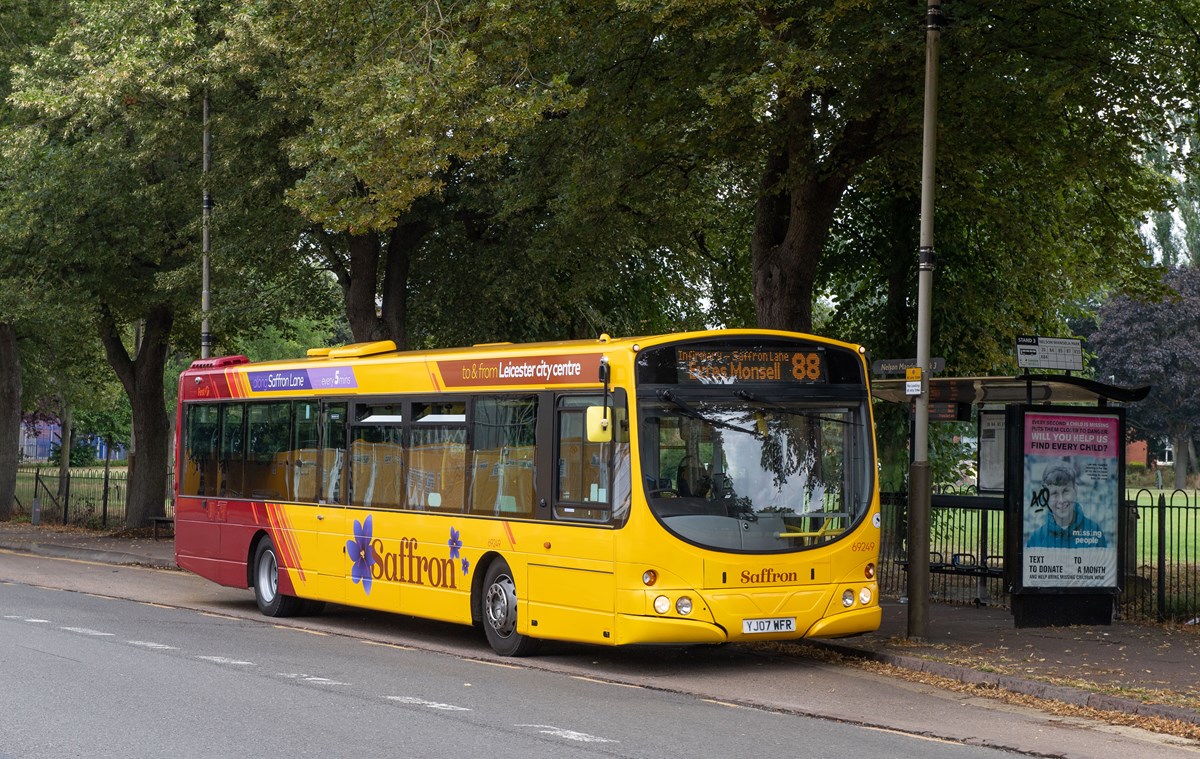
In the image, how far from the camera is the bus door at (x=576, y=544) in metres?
12.5

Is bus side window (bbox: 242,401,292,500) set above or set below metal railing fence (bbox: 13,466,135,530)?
above

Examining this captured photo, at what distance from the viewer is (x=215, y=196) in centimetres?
2594

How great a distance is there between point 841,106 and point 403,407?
266 inches

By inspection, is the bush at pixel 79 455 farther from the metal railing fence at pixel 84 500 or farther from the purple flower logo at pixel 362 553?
the purple flower logo at pixel 362 553

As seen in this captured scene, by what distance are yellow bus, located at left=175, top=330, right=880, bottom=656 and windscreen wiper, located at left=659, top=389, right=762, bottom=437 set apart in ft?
0.04

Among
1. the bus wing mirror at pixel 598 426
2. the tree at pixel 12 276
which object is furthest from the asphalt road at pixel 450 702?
the tree at pixel 12 276

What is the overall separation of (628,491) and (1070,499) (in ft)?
18.0

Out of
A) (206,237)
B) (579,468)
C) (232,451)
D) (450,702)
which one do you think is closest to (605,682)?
(450,702)

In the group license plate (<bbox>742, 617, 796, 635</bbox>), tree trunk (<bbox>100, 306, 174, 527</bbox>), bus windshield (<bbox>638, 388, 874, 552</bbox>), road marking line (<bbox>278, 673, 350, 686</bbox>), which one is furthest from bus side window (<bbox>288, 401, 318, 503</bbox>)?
tree trunk (<bbox>100, 306, 174, 527</bbox>)

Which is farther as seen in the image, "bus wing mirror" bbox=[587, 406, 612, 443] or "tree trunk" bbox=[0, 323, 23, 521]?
"tree trunk" bbox=[0, 323, 23, 521]

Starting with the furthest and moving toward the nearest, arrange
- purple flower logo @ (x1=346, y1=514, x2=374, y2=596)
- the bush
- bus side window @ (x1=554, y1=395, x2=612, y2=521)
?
the bush
purple flower logo @ (x1=346, y1=514, x2=374, y2=596)
bus side window @ (x1=554, y1=395, x2=612, y2=521)

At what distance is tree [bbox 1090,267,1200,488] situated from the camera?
236ft

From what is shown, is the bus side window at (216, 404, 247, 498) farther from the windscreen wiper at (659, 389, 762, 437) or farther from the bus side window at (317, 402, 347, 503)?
the windscreen wiper at (659, 389, 762, 437)

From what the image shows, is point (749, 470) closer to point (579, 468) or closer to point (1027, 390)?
point (579, 468)
